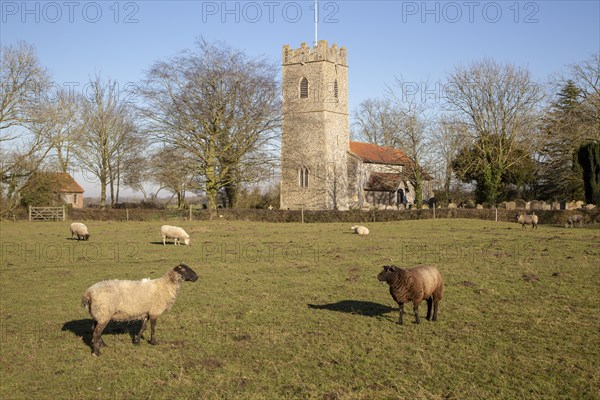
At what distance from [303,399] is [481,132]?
174 feet

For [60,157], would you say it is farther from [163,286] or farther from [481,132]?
[163,286]

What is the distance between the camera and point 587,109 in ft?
180

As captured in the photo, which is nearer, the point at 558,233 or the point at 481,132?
the point at 558,233

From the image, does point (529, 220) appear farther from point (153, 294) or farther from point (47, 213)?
point (47, 213)

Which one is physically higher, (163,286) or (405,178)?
(405,178)

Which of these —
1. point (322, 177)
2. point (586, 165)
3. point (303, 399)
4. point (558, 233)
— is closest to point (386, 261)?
point (303, 399)

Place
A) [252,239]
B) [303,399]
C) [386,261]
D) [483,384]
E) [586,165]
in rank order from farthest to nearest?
[586,165] < [252,239] < [386,261] < [483,384] < [303,399]

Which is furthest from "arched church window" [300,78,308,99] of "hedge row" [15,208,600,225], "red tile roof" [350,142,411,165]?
"hedge row" [15,208,600,225]

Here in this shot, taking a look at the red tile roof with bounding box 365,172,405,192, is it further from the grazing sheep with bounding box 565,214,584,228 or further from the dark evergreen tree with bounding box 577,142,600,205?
the grazing sheep with bounding box 565,214,584,228

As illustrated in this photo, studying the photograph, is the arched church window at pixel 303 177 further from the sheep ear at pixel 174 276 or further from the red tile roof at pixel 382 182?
the sheep ear at pixel 174 276

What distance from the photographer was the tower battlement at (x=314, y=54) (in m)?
70.3

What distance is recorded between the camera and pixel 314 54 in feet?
232

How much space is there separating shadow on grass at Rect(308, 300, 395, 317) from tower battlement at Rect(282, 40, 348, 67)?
57730 mm

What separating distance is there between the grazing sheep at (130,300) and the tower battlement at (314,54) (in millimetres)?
60826
